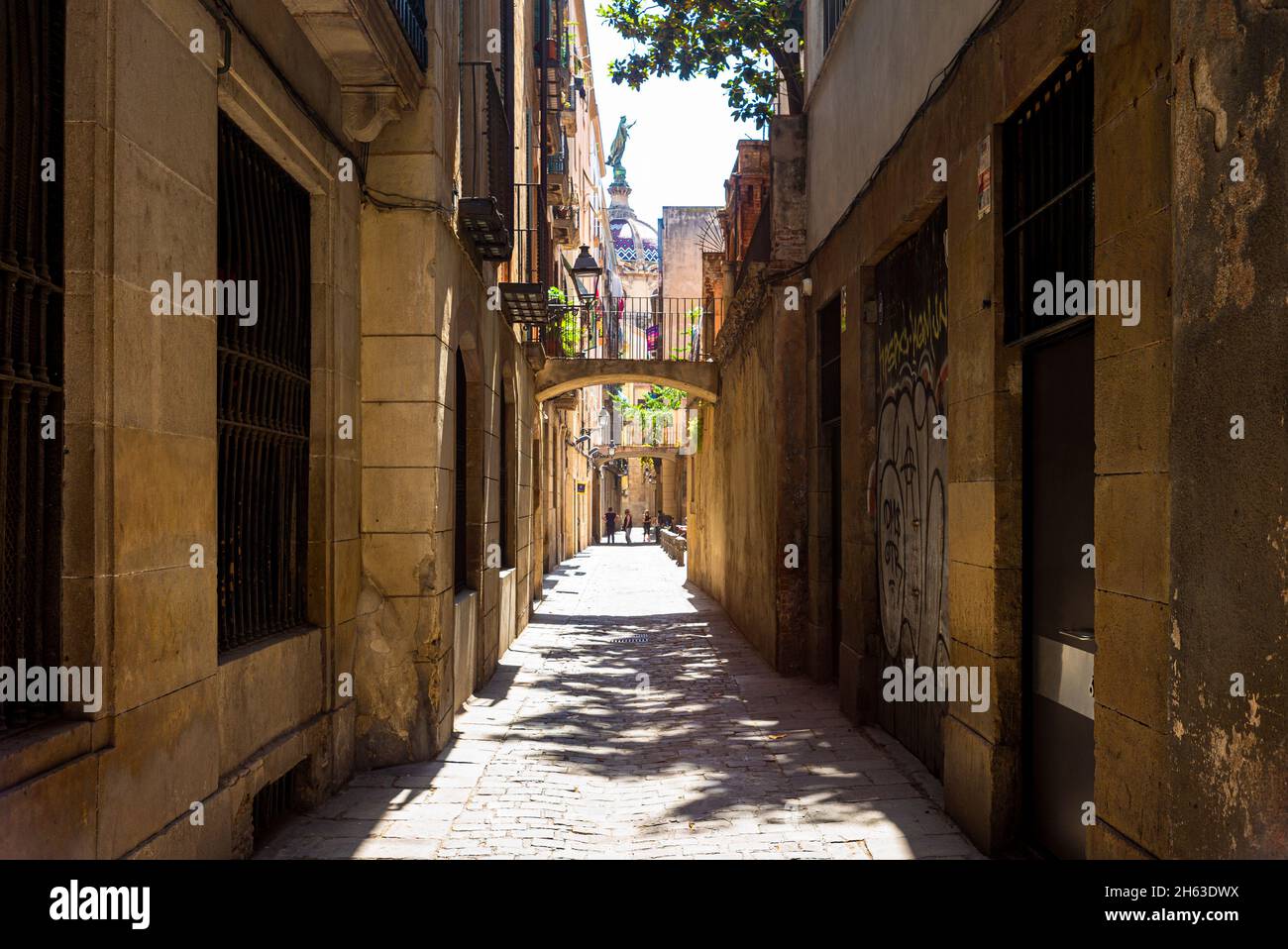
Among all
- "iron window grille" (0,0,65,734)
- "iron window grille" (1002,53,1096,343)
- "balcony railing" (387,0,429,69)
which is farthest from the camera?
"balcony railing" (387,0,429,69)

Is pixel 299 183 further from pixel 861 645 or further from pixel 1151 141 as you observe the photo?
pixel 861 645

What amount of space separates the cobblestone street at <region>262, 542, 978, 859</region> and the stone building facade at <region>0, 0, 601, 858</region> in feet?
1.34

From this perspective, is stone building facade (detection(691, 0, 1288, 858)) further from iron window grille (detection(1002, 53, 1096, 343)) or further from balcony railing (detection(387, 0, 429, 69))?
balcony railing (detection(387, 0, 429, 69))

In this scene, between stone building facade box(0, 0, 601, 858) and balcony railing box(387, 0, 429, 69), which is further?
balcony railing box(387, 0, 429, 69)

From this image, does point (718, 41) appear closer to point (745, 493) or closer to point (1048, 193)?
point (745, 493)

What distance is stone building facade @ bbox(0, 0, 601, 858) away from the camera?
11.2ft

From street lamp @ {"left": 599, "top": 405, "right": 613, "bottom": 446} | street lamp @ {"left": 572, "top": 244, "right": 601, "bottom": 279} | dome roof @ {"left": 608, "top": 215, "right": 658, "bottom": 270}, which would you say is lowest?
street lamp @ {"left": 599, "top": 405, "right": 613, "bottom": 446}

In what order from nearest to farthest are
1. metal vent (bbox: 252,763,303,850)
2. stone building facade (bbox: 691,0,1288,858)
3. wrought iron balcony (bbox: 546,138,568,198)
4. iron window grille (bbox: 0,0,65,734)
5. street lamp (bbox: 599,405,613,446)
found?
1. stone building facade (bbox: 691,0,1288,858)
2. iron window grille (bbox: 0,0,65,734)
3. metal vent (bbox: 252,763,303,850)
4. wrought iron balcony (bbox: 546,138,568,198)
5. street lamp (bbox: 599,405,613,446)

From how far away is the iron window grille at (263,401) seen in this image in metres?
5.03

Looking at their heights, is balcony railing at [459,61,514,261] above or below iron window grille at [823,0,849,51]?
below

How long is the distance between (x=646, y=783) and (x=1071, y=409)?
3585 mm

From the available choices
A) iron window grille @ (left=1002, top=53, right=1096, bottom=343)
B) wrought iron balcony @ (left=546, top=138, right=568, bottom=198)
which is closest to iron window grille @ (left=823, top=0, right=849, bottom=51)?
iron window grille @ (left=1002, top=53, right=1096, bottom=343)

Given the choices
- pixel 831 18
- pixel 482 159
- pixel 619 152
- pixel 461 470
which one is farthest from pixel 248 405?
pixel 619 152
